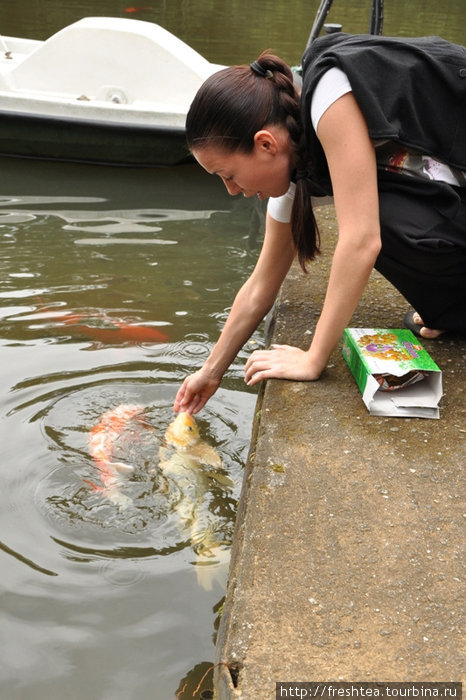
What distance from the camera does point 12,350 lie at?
13.8 feet

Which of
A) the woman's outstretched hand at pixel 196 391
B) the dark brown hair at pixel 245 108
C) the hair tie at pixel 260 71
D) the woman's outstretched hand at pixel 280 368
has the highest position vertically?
the hair tie at pixel 260 71

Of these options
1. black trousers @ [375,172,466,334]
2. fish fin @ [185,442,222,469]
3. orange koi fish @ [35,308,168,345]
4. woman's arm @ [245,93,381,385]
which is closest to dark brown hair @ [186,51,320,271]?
woman's arm @ [245,93,381,385]

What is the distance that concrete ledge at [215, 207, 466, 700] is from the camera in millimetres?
1708

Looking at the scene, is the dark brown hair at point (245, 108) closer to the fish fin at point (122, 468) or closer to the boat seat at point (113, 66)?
the fish fin at point (122, 468)

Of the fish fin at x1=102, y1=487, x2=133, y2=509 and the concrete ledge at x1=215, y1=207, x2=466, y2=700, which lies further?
the fish fin at x1=102, y1=487, x2=133, y2=509

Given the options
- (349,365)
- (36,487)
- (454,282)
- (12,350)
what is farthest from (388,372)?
(12,350)

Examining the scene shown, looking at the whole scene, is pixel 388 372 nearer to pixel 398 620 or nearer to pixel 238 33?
pixel 398 620

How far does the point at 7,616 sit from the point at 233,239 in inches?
149

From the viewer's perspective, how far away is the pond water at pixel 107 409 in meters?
2.41

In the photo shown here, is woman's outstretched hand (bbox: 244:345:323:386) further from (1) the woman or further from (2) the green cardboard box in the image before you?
(2) the green cardboard box

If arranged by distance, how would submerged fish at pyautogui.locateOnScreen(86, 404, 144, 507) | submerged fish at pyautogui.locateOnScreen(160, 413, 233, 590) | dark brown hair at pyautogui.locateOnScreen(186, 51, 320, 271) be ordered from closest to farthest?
dark brown hair at pyautogui.locateOnScreen(186, 51, 320, 271) < submerged fish at pyautogui.locateOnScreen(160, 413, 233, 590) < submerged fish at pyautogui.locateOnScreen(86, 404, 144, 507)

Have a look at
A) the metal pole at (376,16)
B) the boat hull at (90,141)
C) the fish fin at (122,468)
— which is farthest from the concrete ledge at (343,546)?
the boat hull at (90,141)

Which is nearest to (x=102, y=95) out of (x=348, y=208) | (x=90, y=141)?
(x=90, y=141)

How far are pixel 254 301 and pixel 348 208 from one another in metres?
0.69
